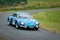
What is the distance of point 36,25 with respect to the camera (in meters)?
24.6

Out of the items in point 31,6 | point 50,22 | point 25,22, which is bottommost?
point 31,6

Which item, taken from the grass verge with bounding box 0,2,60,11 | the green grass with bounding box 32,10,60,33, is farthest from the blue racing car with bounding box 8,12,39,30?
the grass verge with bounding box 0,2,60,11

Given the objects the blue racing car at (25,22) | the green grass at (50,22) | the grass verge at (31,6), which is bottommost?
the grass verge at (31,6)

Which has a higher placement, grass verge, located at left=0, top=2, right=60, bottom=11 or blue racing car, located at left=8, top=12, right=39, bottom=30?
blue racing car, located at left=8, top=12, right=39, bottom=30

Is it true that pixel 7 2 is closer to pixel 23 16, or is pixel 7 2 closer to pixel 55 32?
pixel 23 16

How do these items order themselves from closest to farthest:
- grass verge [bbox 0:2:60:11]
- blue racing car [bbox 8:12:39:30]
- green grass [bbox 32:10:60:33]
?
1. blue racing car [bbox 8:12:39:30]
2. green grass [bbox 32:10:60:33]
3. grass verge [bbox 0:2:60:11]

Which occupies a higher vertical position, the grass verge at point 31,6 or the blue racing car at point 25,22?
the blue racing car at point 25,22

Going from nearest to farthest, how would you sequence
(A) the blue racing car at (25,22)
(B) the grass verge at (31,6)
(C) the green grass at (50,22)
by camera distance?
(A) the blue racing car at (25,22)
(C) the green grass at (50,22)
(B) the grass verge at (31,6)

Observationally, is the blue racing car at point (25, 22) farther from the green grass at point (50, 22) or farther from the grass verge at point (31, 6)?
the grass verge at point (31, 6)

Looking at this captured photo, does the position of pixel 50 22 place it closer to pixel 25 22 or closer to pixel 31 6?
pixel 25 22

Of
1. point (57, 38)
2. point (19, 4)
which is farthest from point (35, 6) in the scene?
point (57, 38)

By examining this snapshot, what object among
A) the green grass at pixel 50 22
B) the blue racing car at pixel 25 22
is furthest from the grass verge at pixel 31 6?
the blue racing car at pixel 25 22

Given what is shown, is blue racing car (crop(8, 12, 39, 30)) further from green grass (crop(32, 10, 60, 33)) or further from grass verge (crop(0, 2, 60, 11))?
grass verge (crop(0, 2, 60, 11))

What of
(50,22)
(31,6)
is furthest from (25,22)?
(31,6)
